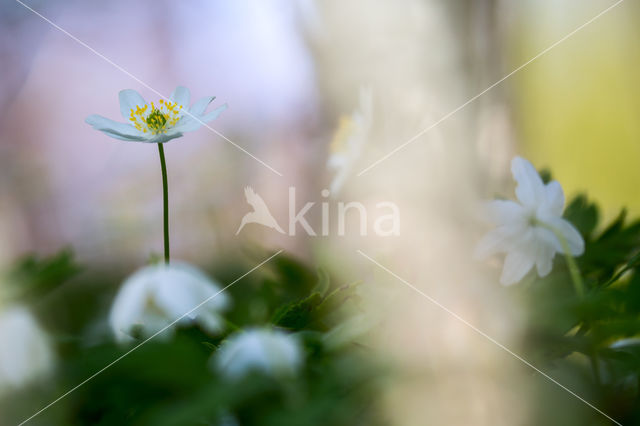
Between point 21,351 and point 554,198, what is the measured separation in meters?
0.24

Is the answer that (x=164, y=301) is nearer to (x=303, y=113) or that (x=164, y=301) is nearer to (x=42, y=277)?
(x=42, y=277)

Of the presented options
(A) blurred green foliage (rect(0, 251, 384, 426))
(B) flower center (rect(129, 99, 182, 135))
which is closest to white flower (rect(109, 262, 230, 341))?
(A) blurred green foliage (rect(0, 251, 384, 426))

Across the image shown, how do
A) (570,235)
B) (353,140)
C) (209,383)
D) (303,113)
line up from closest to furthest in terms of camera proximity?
(209,383)
(570,235)
(353,140)
(303,113)

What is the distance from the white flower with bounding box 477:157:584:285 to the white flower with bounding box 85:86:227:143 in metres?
0.16

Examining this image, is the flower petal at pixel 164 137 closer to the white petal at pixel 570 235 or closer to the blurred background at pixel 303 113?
the blurred background at pixel 303 113

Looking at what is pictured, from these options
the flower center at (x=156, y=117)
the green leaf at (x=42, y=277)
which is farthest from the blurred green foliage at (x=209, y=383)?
the flower center at (x=156, y=117)

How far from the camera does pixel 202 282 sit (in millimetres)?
203

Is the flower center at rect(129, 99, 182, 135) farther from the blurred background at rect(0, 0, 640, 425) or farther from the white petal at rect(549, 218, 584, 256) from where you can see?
the white petal at rect(549, 218, 584, 256)

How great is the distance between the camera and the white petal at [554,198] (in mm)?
246

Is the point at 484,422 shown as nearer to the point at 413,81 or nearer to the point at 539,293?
the point at 539,293

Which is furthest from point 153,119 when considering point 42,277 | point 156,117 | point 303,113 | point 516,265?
point 303,113

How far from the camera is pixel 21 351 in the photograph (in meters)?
0.20

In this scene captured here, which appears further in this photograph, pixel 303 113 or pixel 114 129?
pixel 303 113

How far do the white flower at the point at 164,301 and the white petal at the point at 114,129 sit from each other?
96 mm
